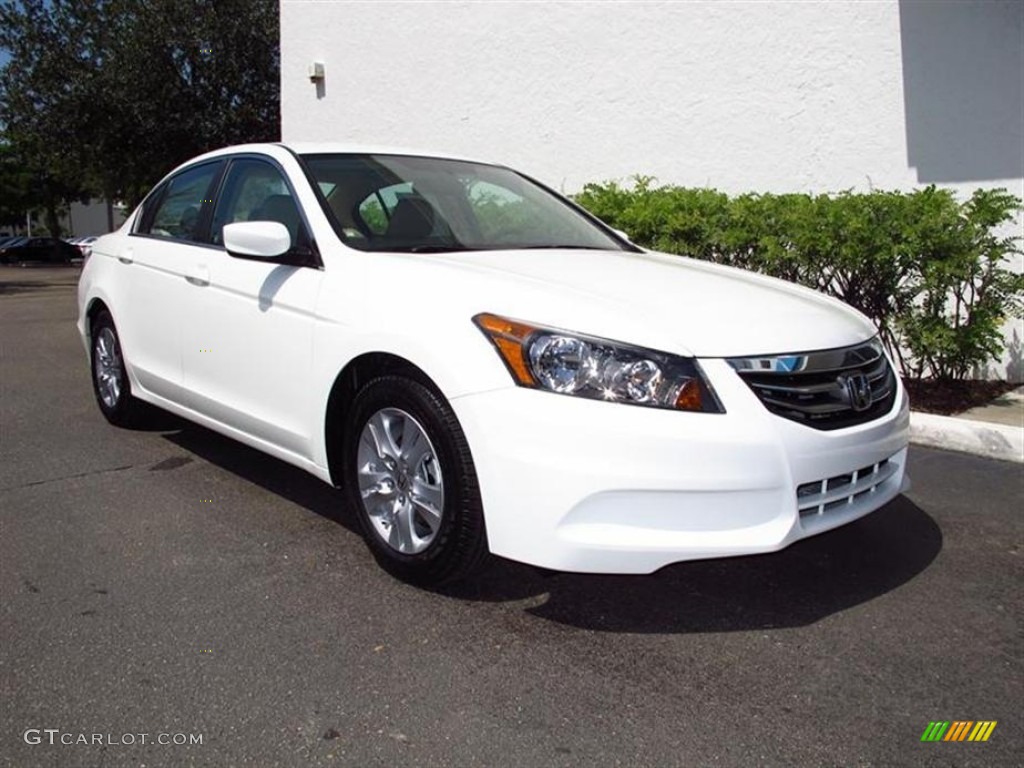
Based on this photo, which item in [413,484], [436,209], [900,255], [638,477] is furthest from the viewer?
A: [900,255]

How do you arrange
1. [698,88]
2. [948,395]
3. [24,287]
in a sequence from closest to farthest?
[948,395], [698,88], [24,287]

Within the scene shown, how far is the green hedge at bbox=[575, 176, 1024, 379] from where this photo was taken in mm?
6109

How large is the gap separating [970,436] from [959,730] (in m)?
3.37

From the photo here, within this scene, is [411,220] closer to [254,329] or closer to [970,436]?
[254,329]

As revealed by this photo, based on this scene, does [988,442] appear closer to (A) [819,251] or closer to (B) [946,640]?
(A) [819,251]

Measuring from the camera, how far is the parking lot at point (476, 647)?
2.42m

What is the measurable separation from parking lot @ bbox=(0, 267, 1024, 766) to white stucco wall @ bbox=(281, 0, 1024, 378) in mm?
4427

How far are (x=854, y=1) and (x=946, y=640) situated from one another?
6.53 m

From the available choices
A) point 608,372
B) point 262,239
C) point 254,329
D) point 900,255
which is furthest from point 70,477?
point 900,255

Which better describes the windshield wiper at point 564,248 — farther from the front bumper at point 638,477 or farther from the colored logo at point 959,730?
the colored logo at point 959,730

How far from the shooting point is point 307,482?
4559mm

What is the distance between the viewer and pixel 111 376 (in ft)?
18.1

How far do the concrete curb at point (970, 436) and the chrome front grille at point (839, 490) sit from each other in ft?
8.21

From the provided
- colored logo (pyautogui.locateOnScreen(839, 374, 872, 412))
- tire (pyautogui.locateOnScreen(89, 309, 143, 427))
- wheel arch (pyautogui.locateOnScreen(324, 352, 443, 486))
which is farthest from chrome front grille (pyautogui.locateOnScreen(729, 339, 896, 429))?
tire (pyautogui.locateOnScreen(89, 309, 143, 427))
